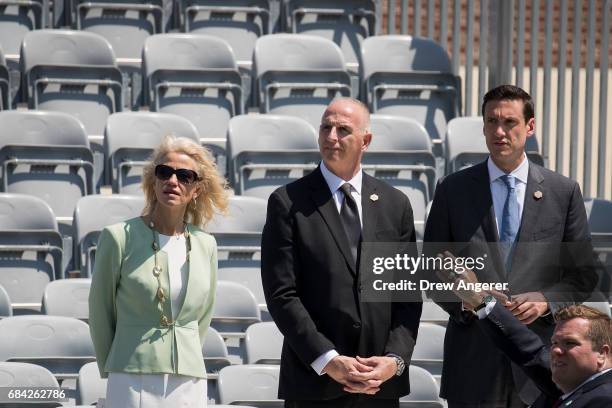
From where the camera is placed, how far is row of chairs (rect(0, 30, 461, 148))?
26.1 feet

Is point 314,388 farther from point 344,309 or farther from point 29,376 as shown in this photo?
point 29,376

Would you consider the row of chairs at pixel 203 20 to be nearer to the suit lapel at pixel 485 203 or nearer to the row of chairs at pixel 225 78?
the row of chairs at pixel 225 78

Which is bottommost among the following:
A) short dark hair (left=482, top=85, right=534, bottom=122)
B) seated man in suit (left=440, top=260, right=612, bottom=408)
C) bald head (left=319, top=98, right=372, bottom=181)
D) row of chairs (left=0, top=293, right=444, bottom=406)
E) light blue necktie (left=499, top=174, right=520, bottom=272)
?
row of chairs (left=0, top=293, right=444, bottom=406)

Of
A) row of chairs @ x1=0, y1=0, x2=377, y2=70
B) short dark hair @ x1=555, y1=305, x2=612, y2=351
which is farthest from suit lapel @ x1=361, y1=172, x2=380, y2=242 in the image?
row of chairs @ x1=0, y1=0, x2=377, y2=70

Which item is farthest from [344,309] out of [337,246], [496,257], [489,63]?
[489,63]

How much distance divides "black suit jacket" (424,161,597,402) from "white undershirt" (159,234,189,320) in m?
0.90

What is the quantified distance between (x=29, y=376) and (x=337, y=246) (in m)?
1.53

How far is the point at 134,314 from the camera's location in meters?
4.06

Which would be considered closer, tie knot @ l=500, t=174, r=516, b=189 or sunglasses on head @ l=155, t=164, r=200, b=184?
sunglasses on head @ l=155, t=164, r=200, b=184

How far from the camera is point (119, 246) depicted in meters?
4.07

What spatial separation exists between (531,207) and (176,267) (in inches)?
50.8

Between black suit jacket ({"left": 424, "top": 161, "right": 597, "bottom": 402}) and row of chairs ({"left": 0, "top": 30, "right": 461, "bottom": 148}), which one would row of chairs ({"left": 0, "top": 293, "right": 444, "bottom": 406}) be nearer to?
black suit jacket ({"left": 424, "top": 161, "right": 597, "bottom": 402})

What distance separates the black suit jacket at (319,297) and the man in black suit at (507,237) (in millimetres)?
194

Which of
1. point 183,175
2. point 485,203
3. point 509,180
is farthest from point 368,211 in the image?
point 183,175
